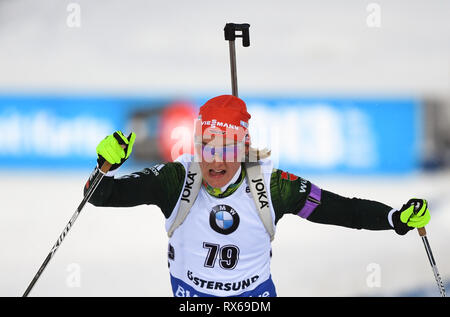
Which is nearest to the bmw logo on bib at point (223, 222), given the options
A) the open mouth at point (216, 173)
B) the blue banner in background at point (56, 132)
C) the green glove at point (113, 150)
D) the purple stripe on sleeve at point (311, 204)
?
the open mouth at point (216, 173)

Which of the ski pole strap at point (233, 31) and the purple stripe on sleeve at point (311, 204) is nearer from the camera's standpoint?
the purple stripe on sleeve at point (311, 204)

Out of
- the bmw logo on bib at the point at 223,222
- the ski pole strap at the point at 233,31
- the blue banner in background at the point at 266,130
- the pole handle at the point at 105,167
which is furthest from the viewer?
the blue banner in background at the point at 266,130

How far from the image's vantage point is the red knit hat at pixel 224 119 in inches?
99.5

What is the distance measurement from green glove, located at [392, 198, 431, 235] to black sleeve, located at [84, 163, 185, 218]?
3.26ft

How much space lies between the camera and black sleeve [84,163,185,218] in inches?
99.6

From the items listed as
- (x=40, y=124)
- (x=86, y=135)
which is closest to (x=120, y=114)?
(x=86, y=135)

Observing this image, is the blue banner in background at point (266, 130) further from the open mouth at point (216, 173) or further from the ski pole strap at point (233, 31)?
the open mouth at point (216, 173)

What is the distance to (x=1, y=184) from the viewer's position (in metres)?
6.36

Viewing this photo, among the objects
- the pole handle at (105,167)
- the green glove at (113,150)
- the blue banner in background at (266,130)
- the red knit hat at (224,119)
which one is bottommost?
the pole handle at (105,167)

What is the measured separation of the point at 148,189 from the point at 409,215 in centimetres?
117

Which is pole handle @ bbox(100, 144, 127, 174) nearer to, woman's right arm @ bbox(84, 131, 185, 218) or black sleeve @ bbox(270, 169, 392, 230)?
woman's right arm @ bbox(84, 131, 185, 218)

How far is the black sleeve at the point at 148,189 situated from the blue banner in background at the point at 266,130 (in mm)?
4025

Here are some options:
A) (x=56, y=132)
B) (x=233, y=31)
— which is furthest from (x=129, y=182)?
(x=56, y=132)

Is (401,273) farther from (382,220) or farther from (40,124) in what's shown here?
(40,124)
